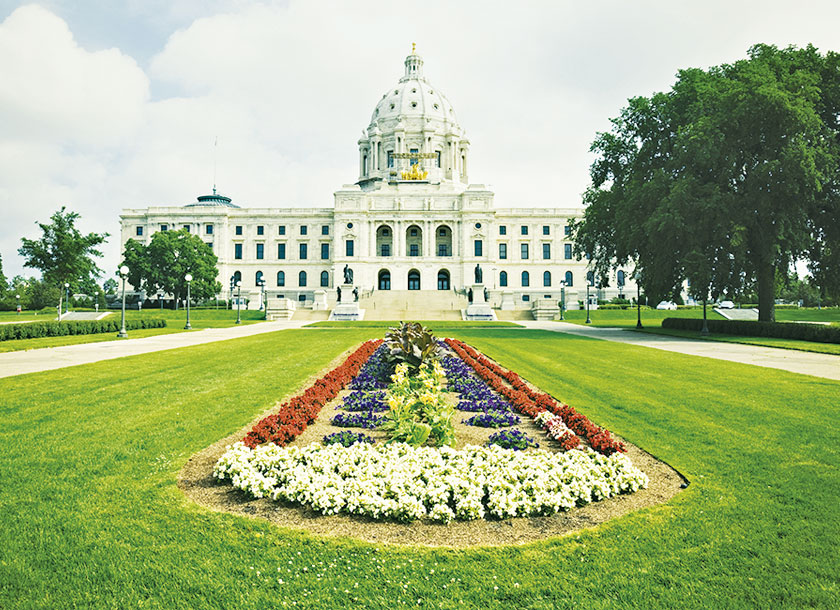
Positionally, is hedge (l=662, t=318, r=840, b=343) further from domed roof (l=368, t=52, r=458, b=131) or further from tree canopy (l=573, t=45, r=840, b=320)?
domed roof (l=368, t=52, r=458, b=131)

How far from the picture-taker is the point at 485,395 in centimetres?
1168

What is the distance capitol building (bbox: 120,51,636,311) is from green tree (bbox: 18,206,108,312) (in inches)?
1371

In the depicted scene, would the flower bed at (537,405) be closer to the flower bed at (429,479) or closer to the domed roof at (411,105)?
the flower bed at (429,479)

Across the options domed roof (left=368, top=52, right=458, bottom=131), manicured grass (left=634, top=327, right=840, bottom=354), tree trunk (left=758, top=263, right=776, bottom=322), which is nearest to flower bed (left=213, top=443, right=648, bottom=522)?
manicured grass (left=634, top=327, right=840, bottom=354)

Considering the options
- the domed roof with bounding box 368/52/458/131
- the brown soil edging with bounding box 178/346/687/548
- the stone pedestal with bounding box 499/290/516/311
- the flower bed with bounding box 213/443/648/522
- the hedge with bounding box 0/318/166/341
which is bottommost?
the brown soil edging with bounding box 178/346/687/548

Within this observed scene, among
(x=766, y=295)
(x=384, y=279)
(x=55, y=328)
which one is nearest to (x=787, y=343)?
(x=766, y=295)

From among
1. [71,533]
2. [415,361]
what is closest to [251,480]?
[71,533]

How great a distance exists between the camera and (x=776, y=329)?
2900cm

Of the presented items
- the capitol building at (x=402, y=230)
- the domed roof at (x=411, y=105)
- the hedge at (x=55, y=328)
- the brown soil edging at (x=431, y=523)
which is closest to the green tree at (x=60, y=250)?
the hedge at (x=55, y=328)

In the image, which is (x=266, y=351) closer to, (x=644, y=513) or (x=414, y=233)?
(x=644, y=513)

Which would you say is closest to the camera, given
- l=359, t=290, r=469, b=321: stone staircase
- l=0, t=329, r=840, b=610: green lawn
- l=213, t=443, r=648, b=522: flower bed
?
l=0, t=329, r=840, b=610: green lawn

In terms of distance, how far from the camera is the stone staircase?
191 feet

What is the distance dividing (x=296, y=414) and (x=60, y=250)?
45.6m

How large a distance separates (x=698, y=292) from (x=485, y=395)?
22.7 meters
